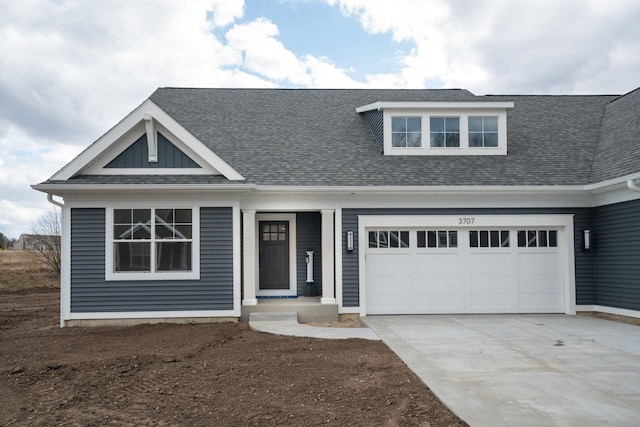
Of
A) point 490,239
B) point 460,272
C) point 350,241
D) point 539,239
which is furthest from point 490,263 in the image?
point 350,241

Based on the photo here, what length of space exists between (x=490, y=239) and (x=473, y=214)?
77 cm

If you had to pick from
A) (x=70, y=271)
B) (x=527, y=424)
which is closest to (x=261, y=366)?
(x=527, y=424)

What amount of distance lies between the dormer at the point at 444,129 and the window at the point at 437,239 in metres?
2.15

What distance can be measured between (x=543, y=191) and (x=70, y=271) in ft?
34.8

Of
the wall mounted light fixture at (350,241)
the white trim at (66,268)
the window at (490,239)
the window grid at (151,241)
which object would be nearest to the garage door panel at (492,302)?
the window at (490,239)

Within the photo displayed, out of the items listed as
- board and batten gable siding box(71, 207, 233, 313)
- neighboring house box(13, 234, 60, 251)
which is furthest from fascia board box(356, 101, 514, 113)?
neighboring house box(13, 234, 60, 251)

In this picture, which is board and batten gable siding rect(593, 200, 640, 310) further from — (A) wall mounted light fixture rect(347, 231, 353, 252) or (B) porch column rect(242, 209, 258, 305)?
(B) porch column rect(242, 209, 258, 305)

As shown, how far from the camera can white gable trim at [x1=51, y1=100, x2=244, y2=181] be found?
35.3ft

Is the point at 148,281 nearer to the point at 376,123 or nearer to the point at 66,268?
the point at 66,268

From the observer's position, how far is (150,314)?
11.0m

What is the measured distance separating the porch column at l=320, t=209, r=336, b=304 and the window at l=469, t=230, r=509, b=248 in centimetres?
333

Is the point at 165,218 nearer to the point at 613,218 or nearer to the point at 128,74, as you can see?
the point at 128,74

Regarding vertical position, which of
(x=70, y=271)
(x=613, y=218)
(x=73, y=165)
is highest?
(x=73, y=165)

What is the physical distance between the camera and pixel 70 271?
35.9 feet
